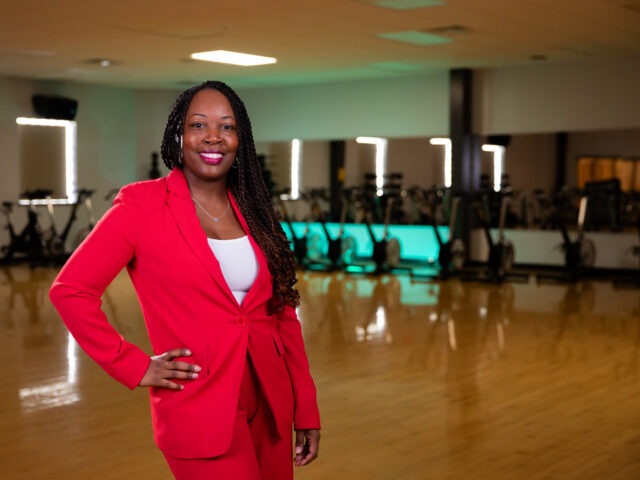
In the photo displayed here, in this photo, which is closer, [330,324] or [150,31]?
[330,324]

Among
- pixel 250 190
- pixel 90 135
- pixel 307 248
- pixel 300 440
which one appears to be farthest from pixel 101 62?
pixel 300 440

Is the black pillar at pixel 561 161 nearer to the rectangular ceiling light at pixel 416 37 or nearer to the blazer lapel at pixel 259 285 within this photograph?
the rectangular ceiling light at pixel 416 37

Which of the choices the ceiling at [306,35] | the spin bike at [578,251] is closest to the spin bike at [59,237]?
the ceiling at [306,35]

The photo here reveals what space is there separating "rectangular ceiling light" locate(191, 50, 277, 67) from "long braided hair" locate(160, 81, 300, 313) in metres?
8.81

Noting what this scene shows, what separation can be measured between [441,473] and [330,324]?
399 cm

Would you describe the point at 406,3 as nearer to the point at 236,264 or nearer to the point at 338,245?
the point at 338,245

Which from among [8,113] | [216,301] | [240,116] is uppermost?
[8,113]

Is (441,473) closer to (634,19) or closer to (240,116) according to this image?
(240,116)

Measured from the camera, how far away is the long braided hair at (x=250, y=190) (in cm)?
190

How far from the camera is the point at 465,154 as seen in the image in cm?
1256

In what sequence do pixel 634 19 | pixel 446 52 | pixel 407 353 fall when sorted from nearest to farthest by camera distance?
1. pixel 407 353
2. pixel 634 19
3. pixel 446 52

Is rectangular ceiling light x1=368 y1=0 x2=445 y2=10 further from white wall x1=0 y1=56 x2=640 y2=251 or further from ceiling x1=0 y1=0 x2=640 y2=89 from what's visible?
white wall x1=0 y1=56 x2=640 y2=251

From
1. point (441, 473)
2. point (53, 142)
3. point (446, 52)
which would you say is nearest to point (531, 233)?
point (446, 52)

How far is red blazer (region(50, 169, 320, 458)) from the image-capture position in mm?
1713
